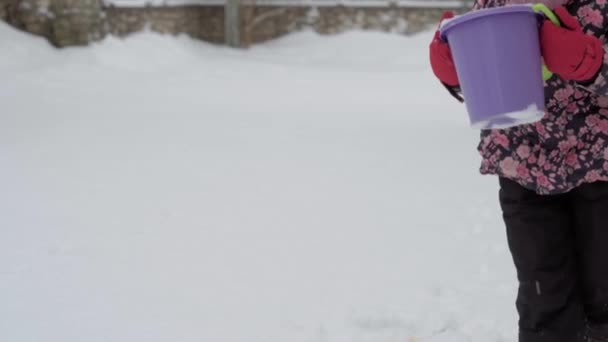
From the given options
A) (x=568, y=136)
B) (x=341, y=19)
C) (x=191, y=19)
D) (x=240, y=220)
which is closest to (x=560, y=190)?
(x=568, y=136)

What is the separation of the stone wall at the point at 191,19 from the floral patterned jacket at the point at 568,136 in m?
8.53

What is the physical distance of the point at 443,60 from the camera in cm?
186

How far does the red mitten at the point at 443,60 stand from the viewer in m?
1.84

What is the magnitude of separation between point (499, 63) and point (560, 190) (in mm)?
329

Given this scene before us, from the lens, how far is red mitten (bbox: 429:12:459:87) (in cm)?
184

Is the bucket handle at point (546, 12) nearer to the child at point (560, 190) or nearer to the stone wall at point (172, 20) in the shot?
the child at point (560, 190)

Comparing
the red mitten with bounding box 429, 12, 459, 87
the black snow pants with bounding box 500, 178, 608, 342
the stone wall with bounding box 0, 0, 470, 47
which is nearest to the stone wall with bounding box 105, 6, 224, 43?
the stone wall with bounding box 0, 0, 470, 47

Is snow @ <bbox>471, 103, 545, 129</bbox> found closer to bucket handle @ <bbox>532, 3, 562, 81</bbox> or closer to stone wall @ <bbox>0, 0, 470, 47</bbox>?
bucket handle @ <bbox>532, 3, 562, 81</bbox>

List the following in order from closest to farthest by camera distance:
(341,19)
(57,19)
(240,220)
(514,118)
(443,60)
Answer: (514,118)
(443,60)
(240,220)
(57,19)
(341,19)

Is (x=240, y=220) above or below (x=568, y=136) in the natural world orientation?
below

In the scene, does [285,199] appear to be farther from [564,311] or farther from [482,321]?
[564,311]

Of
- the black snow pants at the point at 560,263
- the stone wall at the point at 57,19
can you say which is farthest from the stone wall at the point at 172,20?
the black snow pants at the point at 560,263

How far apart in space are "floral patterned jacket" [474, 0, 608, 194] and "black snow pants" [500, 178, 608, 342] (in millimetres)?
59

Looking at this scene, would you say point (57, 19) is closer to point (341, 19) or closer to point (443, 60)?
point (341, 19)
